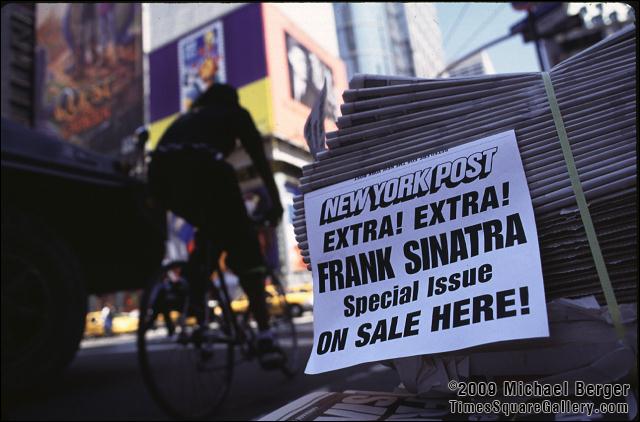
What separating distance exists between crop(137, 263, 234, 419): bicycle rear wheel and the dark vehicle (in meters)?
0.52

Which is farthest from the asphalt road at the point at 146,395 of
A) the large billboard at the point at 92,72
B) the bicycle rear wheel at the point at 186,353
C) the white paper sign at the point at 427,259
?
the large billboard at the point at 92,72

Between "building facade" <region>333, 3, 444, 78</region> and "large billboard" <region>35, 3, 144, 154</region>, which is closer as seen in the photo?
"building facade" <region>333, 3, 444, 78</region>

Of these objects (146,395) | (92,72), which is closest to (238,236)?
(146,395)

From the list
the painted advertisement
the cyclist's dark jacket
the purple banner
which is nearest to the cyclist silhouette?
the cyclist's dark jacket

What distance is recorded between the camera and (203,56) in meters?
26.5

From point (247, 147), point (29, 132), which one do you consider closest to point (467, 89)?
point (247, 147)

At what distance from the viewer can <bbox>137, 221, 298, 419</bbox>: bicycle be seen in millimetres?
1958

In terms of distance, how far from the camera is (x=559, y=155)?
607 millimetres

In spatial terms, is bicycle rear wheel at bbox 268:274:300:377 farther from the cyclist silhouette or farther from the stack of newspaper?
the stack of newspaper

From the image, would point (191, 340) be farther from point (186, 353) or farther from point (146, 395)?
point (146, 395)

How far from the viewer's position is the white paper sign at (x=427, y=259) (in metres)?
0.58

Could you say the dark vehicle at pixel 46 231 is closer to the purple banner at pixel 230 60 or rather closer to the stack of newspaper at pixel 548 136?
the stack of newspaper at pixel 548 136

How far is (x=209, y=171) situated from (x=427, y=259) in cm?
151

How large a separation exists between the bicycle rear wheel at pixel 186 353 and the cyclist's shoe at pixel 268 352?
0.15 meters
